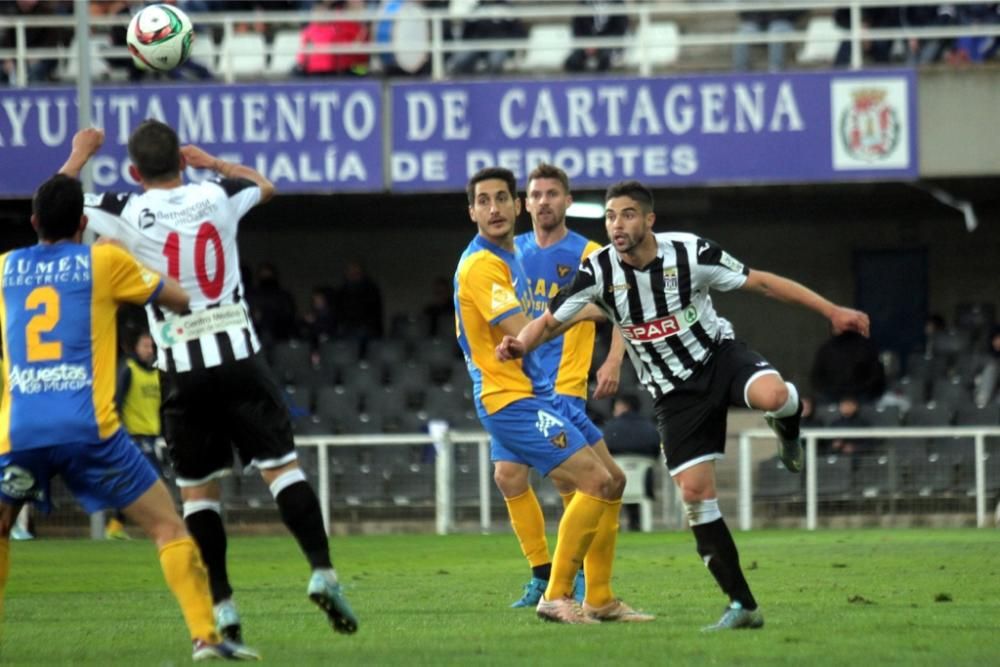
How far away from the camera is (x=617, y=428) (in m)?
18.6

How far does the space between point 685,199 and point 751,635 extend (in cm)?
1635

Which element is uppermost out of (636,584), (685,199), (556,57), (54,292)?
(556,57)

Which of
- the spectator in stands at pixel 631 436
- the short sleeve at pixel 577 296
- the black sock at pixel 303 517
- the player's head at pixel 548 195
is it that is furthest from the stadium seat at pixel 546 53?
the black sock at pixel 303 517

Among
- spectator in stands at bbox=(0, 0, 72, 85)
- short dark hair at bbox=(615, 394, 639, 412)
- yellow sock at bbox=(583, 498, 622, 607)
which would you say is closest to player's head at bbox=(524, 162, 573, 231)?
yellow sock at bbox=(583, 498, 622, 607)

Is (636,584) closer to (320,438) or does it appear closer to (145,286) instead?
(145,286)

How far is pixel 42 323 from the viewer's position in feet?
21.7

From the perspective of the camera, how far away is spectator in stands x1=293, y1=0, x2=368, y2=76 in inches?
836

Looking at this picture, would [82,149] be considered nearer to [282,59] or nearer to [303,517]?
[303,517]

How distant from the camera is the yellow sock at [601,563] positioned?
844cm

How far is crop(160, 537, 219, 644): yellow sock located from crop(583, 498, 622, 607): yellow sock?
7.47ft

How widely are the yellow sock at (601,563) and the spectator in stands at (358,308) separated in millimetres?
13630

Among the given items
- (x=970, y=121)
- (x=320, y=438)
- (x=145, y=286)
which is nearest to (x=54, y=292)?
(x=145, y=286)

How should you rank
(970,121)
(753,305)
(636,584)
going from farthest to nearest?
(753,305) < (970,121) < (636,584)

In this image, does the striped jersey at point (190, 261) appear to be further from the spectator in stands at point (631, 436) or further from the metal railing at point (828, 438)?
the metal railing at point (828, 438)
